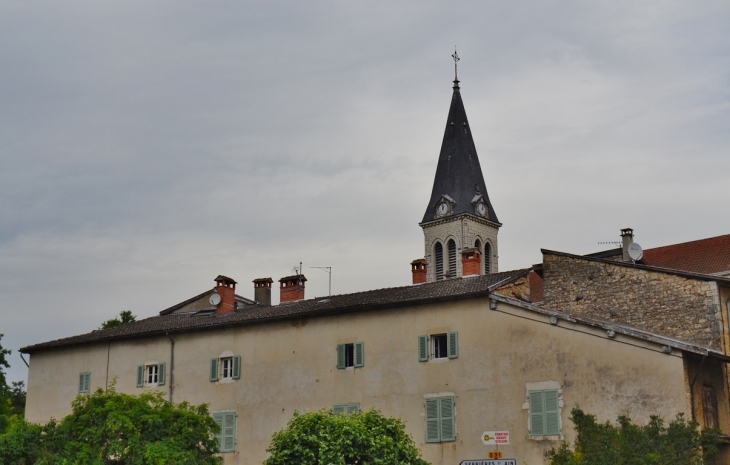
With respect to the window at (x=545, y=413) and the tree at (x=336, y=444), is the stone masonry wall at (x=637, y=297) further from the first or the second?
the tree at (x=336, y=444)

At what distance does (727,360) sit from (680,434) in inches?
125

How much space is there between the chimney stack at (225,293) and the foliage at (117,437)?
37.2ft

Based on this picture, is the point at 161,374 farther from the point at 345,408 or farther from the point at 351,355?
the point at 345,408

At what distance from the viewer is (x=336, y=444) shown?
78.2 ft

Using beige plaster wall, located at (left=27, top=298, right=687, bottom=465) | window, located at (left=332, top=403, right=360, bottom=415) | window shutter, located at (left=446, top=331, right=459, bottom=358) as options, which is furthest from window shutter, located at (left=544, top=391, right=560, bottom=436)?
window, located at (left=332, top=403, right=360, bottom=415)

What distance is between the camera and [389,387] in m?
31.3

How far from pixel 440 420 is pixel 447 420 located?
0.78ft

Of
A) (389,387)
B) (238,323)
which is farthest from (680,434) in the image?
(238,323)

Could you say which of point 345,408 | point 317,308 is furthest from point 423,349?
point 317,308

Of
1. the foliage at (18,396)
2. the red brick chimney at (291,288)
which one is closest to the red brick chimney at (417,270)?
the red brick chimney at (291,288)

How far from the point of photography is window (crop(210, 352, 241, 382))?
35281 mm

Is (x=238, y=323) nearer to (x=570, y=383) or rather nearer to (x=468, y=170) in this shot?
(x=570, y=383)

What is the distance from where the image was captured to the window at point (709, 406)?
26.8m

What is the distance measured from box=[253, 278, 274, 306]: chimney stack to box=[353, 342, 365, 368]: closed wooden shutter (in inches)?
579
